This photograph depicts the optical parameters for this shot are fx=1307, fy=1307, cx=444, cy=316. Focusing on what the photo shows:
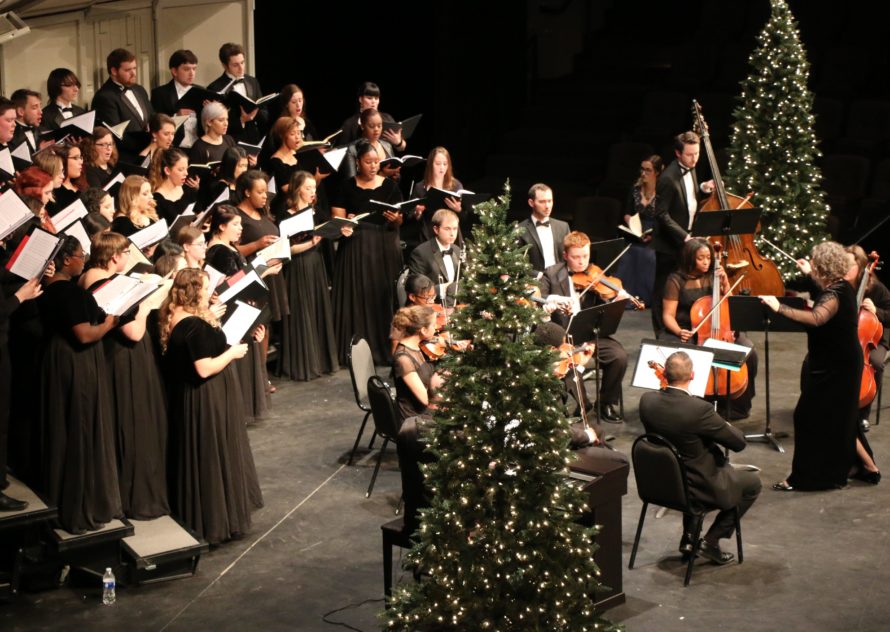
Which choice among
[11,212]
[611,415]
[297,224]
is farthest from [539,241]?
[11,212]

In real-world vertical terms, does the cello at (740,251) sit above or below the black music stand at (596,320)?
above

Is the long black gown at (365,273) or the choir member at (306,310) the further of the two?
the long black gown at (365,273)

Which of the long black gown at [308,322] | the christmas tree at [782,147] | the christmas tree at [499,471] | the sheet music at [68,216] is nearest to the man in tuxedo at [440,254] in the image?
the long black gown at [308,322]

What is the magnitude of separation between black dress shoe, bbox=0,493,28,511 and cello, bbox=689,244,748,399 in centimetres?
453

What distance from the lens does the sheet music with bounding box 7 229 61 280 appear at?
6.61 metres

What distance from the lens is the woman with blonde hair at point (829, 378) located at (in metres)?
7.94

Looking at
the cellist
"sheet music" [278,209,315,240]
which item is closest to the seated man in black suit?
"sheet music" [278,209,315,240]

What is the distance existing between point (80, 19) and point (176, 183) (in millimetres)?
3113

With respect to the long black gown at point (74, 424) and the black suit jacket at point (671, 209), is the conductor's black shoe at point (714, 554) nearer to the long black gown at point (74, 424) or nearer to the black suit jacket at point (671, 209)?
the long black gown at point (74, 424)

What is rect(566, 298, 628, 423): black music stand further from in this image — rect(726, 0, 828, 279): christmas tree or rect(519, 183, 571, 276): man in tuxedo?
rect(726, 0, 828, 279): christmas tree

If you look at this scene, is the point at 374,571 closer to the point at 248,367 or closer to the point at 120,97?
the point at 248,367

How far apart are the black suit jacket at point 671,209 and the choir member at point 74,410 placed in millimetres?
5363

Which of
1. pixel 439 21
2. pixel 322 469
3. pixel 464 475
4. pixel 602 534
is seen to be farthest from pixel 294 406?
pixel 439 21

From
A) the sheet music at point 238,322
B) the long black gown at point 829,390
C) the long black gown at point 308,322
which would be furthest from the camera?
the long black gown at point 308,322
